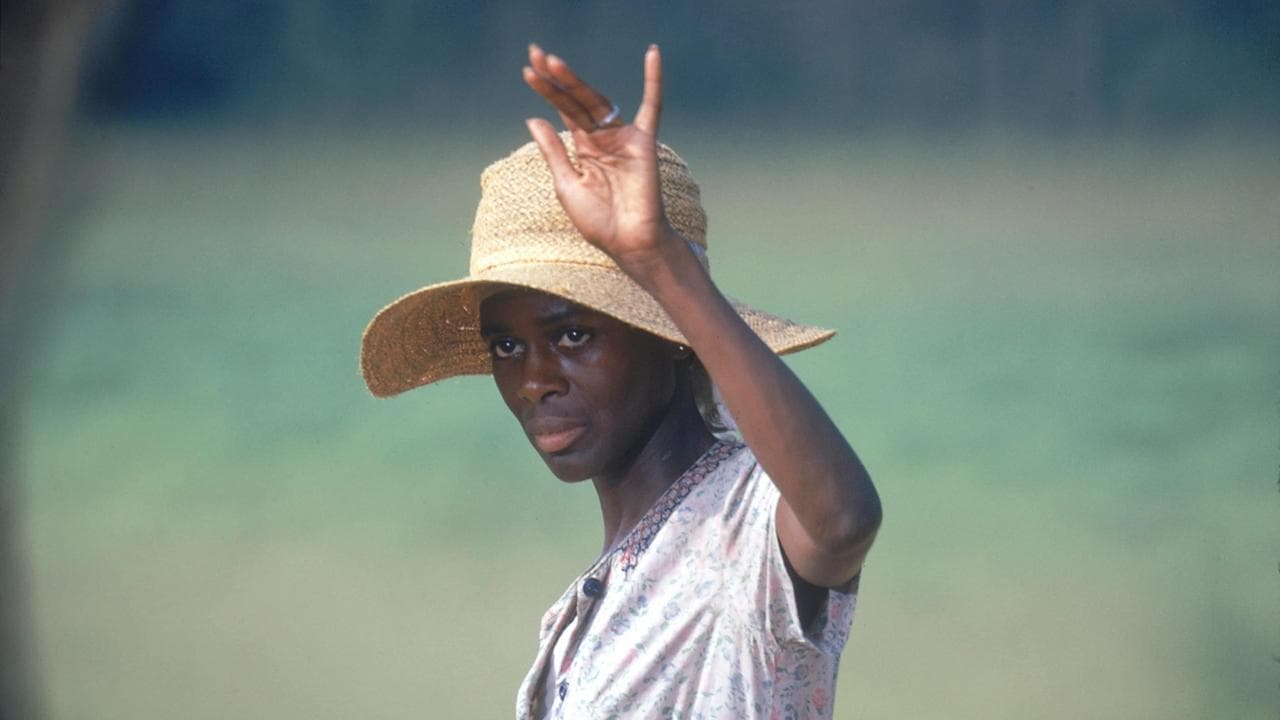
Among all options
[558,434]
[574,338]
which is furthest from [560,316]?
[558,434]

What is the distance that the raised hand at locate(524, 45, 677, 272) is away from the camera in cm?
142

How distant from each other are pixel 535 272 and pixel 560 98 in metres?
0.47

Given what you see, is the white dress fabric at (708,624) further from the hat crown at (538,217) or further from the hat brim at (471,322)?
the hat crown at (538,217)

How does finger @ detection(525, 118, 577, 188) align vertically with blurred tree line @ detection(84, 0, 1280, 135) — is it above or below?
below

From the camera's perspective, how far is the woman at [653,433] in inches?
56.3

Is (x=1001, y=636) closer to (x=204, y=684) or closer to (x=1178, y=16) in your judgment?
(x=1178, y=16)

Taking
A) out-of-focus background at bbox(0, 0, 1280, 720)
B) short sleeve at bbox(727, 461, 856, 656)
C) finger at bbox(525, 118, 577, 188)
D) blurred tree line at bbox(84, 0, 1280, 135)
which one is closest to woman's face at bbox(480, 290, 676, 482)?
Result: short sleeve at bbox(727, 461, 856, 656)

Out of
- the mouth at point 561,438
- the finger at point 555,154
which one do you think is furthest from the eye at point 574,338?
the finger at point 555,154

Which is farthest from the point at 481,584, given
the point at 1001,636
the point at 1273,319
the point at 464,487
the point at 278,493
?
the point at 1273,319

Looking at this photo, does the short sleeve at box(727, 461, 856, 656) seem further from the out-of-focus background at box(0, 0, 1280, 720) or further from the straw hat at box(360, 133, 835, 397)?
the out-of-focus background at box(0, 0, 1280, 720)

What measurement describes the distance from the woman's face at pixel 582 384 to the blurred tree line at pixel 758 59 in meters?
1.84

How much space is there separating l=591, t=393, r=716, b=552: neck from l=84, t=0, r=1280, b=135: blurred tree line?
1.79 meters

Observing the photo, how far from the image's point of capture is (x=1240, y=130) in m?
3.39

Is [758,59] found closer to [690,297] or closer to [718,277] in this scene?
[718,277]
